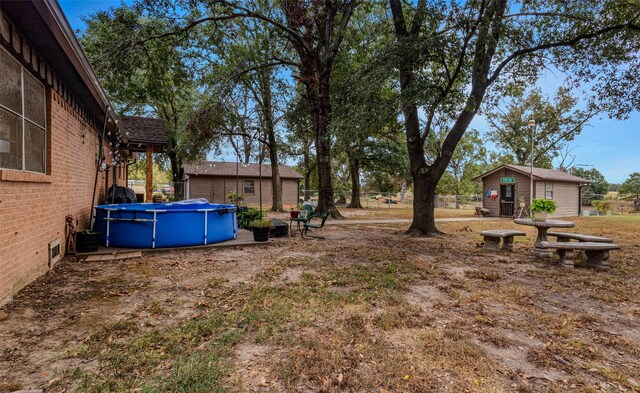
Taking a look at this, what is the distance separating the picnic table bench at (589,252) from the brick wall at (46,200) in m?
8.26

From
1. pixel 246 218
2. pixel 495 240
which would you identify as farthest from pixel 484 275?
pixel 246 218

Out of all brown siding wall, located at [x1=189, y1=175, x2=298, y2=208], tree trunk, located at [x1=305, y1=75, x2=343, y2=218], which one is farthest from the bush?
brown siding wall, located at [x1=189, y1=175, x2=298, y2=208]

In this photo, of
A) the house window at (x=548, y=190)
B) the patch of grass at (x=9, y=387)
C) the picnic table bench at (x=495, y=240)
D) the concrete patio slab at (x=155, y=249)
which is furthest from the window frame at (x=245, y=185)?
the patch of grass at (x=9, y=387)

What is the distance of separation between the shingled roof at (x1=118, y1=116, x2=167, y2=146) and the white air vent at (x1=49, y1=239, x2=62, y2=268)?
21.3ft

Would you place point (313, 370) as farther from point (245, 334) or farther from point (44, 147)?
point (44, 147)

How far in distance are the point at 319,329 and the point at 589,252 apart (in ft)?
20.3

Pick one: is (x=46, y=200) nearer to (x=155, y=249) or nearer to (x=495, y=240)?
(x=155, y=249)

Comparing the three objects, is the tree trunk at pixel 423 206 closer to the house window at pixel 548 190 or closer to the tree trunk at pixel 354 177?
the house window at pixel 548 190

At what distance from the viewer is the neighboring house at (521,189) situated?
1927cm

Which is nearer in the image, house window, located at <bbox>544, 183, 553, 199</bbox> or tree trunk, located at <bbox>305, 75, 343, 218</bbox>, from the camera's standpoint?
tree trunk, located at <bbox>305, 75, 343, 218</bbox>

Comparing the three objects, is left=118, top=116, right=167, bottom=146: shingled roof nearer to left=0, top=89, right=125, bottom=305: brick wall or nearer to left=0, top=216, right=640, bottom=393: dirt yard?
left=0, top=89, right=125, bottom=305: brick wall

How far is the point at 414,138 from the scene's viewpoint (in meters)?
9.88

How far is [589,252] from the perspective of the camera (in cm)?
624

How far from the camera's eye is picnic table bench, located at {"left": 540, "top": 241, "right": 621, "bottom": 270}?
5.89 m
